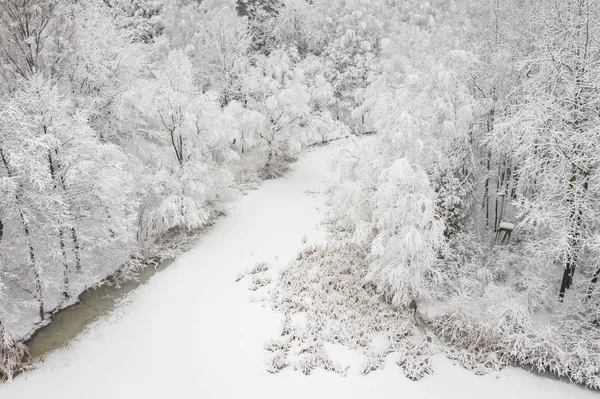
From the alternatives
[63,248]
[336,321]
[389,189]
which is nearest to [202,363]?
[336,321]

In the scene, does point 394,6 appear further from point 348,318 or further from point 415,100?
point 348,318

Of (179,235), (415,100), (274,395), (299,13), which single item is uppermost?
(299,13)

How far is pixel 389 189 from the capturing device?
12.0 meters

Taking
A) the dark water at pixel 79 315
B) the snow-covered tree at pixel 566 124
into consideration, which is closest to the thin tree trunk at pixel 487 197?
the snow-covered tree at pixel 566 124

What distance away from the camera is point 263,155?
2861cm

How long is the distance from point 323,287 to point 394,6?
116 ft

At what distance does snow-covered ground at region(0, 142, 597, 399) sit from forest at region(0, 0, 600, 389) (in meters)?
0.56

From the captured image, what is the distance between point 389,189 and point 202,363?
8061 millimetres

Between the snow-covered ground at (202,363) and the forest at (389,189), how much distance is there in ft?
1.83

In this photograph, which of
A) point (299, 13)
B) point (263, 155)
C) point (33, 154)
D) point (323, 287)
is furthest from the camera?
point (299, 13)

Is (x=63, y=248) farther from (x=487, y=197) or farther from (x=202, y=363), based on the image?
(x=487, y=197)

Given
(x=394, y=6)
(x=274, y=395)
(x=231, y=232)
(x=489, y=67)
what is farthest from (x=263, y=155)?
(x=394, y=6)

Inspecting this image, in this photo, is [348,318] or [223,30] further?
[223,30]

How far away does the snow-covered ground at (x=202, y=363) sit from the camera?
11.0 m
